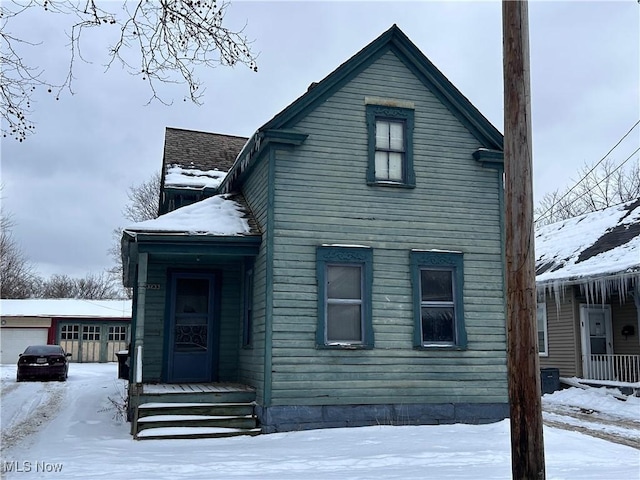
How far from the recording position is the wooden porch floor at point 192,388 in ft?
37.0

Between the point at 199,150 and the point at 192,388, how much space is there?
8.23m

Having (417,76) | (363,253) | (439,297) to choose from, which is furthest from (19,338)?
(417,76)

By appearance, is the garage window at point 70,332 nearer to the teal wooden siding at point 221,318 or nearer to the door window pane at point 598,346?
the teal wooden siding at point 221,318

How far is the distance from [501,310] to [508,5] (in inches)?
297

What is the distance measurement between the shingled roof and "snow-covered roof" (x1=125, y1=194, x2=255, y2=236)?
415cm

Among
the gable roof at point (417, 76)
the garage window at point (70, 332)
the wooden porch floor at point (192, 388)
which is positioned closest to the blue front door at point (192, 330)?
the wooden porch floor at point (192, 388)

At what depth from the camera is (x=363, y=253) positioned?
1180 cm

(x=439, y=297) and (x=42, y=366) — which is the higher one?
(x=439, y=297)

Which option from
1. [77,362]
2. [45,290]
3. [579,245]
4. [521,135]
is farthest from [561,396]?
→ [45,290]

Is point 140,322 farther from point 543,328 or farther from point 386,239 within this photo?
point 543,328

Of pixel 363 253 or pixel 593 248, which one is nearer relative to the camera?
pixel 363 253

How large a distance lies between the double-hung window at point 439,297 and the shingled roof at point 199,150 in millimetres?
7336

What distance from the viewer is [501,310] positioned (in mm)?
12484

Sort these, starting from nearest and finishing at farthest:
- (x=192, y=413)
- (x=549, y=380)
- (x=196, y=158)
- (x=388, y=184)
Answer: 1. (x=192, y=413)
2. (x=388, y=184)
3. (x=196, y=158)
4. (x=549, y=380)
